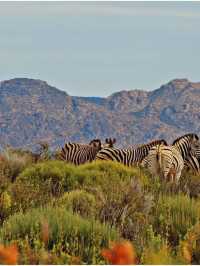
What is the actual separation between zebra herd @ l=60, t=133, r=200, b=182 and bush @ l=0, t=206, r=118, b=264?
24.0 ft

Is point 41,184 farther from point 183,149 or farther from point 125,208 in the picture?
point 183,149

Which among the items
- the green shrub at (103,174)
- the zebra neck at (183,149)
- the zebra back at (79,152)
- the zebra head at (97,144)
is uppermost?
the zebra neck at (183,149)

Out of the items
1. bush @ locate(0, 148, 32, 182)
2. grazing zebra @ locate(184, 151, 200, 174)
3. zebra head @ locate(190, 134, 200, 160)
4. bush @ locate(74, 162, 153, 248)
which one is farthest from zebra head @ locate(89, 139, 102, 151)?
bush @ locate(74, 162, 153, 248)

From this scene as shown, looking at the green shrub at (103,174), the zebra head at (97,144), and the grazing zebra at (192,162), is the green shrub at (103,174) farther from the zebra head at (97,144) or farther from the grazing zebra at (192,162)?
the zebra head at (97,144)

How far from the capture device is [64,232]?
312 inches

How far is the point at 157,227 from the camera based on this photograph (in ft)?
30.0

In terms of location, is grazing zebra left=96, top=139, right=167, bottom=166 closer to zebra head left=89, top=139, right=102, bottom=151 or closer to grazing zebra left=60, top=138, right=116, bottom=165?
grazing zebra left=60, top=138, right=116, bottom=165

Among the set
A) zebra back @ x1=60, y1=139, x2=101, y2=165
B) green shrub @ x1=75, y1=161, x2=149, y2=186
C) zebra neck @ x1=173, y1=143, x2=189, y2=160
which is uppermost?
zebra neck @ x1=173, y1=143, x2=189, y2=160

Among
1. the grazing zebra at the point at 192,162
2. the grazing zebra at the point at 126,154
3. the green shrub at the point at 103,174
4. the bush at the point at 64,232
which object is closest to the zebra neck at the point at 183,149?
the grazing zebra at the point at 192,162

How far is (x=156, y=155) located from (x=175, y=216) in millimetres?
7931

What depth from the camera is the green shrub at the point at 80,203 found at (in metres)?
9.28

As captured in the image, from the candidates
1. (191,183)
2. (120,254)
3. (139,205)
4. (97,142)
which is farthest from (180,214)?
(97,142)

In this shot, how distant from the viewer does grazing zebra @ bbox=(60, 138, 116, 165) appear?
24.8 meters

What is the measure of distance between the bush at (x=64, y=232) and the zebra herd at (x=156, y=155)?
7330 mm
